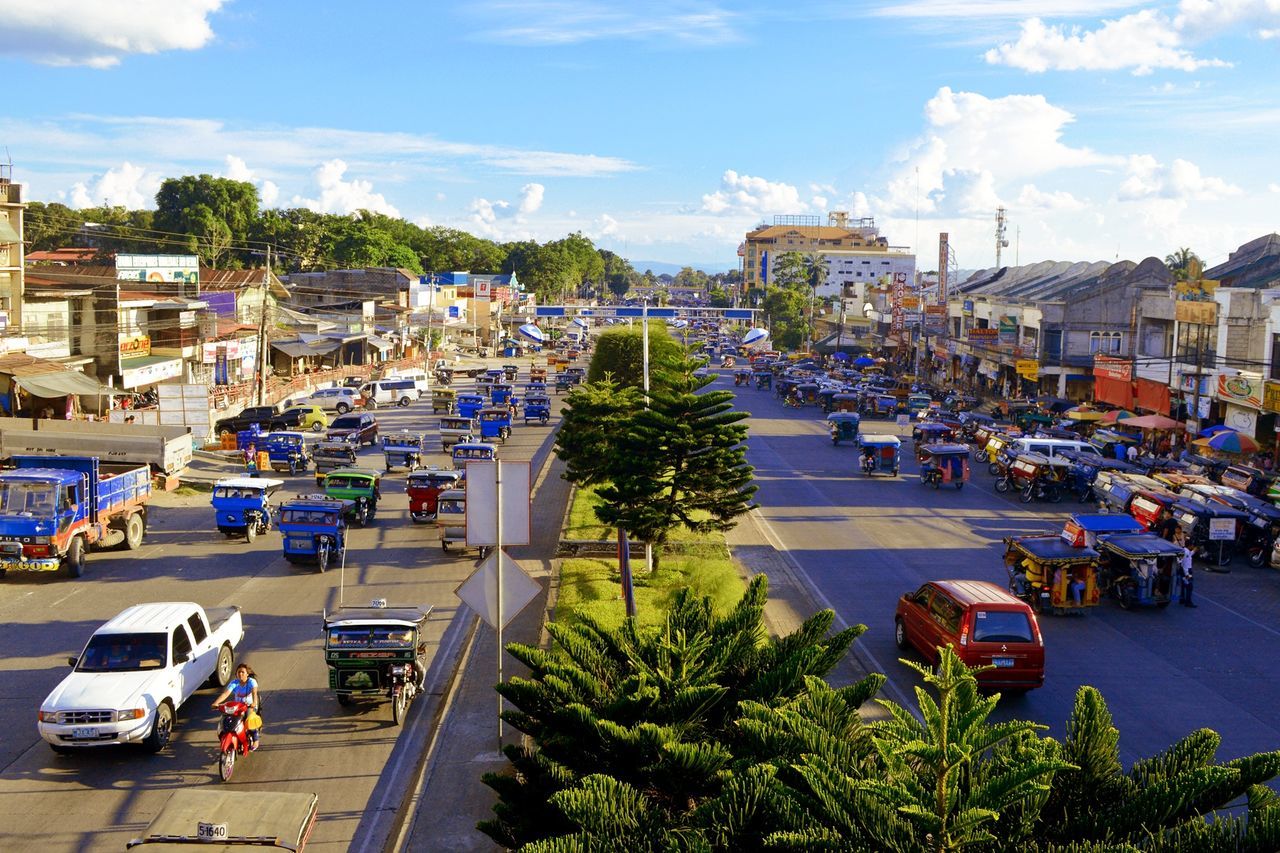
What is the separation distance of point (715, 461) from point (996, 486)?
18872mm

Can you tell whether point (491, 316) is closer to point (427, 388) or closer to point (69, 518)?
point (427, 388)

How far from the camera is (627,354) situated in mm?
39094

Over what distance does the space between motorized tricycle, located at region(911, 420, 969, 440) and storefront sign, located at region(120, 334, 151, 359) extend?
3363cm

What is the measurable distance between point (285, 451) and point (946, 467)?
21.8 m

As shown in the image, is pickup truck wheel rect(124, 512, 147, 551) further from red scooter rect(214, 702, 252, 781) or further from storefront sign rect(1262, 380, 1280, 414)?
storefront sign rect(1262, 380, 1280, 414)

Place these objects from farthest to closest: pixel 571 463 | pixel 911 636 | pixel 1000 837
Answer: pixel 571 463
pixel 911 636
pixel 1000 837

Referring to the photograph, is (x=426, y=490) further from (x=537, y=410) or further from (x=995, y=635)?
(x=537, y=410)

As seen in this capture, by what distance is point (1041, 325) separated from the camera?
67.1 m

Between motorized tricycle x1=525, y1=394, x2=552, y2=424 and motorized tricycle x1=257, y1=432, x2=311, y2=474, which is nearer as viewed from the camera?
motorized tricycle x1=257, y1=432, x2=311, y2=474

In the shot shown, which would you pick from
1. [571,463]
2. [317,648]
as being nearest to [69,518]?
[317,648]

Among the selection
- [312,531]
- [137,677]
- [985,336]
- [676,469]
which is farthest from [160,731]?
[985,336]

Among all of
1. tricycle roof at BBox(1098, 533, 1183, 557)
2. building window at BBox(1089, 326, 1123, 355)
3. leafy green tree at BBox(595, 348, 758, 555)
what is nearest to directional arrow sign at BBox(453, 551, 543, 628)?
leafy green tree at BBox(595, 348, 758, 555)

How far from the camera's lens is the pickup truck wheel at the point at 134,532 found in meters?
25.7

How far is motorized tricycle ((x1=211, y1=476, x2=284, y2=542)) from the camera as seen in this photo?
27078 mm
